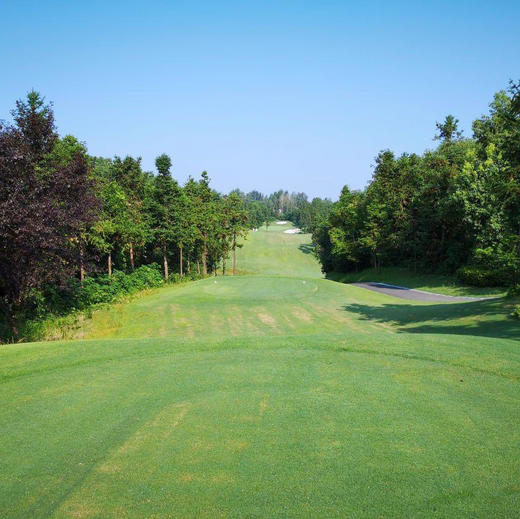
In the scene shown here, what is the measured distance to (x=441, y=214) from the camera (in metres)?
41.2

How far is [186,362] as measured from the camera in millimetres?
8859

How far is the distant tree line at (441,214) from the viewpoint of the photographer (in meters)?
34.6

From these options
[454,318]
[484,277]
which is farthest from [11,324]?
[484,277]

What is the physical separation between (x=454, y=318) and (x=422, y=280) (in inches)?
989

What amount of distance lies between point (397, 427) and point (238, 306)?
20.2 metres

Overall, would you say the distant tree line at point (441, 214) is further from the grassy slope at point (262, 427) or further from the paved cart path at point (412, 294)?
the grassy slope at point (262, 427)

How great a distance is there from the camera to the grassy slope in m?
4.09

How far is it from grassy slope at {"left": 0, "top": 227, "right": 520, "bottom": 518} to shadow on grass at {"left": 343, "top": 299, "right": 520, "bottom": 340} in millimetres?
6070

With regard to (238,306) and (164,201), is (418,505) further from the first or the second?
(164,201)

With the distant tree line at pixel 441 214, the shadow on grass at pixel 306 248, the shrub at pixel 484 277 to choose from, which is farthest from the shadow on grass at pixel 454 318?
the shadow on grass at pixel 306 248

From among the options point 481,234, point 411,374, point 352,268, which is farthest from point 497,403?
point 352,268

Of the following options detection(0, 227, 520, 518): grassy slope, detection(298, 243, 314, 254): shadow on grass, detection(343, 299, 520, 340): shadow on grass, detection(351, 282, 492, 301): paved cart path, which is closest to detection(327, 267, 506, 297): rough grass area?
detection(351, 282, 492, 301): paved cart path

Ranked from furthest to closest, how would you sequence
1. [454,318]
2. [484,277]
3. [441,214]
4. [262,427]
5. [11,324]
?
[441,214]
[484,277]
[454,318]
[11,324]
[262,427]

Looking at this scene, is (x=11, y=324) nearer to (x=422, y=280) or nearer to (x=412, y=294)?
(x=412, y=294)
